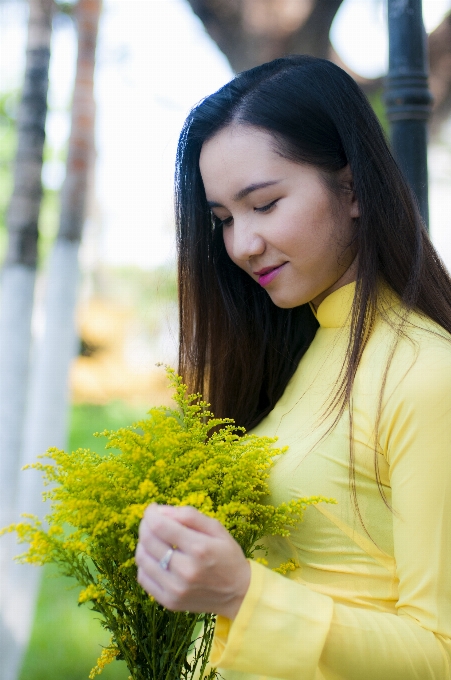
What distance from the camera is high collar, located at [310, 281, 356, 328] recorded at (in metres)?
1.76

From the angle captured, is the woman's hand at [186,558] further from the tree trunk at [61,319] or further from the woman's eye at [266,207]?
the tree trunk at [61,319]

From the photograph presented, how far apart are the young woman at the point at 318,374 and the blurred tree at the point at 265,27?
305cm

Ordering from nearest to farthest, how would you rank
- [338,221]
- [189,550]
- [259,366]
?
1. [189,550]
2. [338,221]
3. [259,366]

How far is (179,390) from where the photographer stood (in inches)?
58.6

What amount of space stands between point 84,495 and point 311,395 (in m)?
0.68

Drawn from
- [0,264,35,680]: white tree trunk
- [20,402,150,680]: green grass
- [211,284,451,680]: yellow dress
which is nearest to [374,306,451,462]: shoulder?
[211,284,451,680]: yellow dress

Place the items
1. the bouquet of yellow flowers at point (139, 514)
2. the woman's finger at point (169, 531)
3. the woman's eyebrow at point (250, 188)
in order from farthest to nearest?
the woman's eyebrow at point (250, 188) < the bouquet of yellow flowers at point (139, 514) < the woman's finger at point (169, 531)

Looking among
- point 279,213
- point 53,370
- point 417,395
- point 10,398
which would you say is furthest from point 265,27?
point 417,395

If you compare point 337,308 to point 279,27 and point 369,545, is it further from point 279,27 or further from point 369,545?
point 279,27

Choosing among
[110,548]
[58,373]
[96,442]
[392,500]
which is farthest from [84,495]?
[96,442]

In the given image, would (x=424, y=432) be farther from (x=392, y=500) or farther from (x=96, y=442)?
(x=96, y=442)

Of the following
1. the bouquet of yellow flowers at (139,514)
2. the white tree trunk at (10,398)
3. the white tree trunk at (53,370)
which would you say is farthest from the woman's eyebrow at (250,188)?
the white tree trunk at (53,370)

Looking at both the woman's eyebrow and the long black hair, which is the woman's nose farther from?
the long black hair

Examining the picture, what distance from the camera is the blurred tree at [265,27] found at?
183 inches
